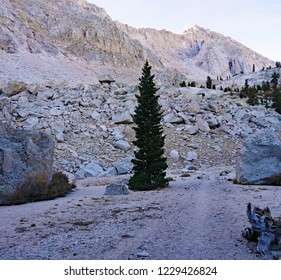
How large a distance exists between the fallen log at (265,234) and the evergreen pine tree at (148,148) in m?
9.97

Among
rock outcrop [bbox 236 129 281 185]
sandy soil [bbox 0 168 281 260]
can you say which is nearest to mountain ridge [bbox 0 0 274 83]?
rock outcrop [bbox 236 129 281 185]

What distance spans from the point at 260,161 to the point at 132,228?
10.7 metres

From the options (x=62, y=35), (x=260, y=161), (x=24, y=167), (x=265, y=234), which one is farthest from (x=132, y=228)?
(x=62, y=35)

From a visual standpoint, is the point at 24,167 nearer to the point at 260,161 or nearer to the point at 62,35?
the point at 260,161

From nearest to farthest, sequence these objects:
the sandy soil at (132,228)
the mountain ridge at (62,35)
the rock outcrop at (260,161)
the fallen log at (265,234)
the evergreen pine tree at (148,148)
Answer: the fallen log at (265,234)
the sandy soil at (132,228)
the rock outcrop at (260,161)
the evergreen pine tree at (148,148)
the mountain ridge at (62,35)

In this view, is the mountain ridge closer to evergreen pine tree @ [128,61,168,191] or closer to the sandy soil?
evergreen pine tree @ [128,61,168,191]

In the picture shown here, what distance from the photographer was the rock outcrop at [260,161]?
15.7 m

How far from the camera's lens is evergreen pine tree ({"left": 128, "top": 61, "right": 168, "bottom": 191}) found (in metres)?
16.2

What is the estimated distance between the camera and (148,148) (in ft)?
54.5

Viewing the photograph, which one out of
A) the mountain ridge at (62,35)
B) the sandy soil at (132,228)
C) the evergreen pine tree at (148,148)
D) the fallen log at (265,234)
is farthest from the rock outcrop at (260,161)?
the mountain ridge at (62,35)

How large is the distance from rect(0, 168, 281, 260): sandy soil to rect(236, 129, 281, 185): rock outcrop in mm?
3207

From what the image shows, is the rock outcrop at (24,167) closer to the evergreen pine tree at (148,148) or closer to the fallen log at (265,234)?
the evergreen pine tree at (148,148)

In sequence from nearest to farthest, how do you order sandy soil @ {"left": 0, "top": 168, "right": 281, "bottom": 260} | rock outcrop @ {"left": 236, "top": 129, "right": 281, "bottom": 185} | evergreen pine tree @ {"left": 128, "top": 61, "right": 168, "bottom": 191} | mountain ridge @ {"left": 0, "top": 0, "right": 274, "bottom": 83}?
sandy soil @ {"left": 0, "top": 168, "right": 281, "bottom": 260}, rock outcrop @ {"left": 236, "top": 129, "right": 281, "bottom": 185}, evergreen pine tree @ {"left": 128, "top": 61, "right": 168, "bottom": 191}, mountain ridge @ {"left": 0, "top": 0, "right": 274, "bottom": 83}
